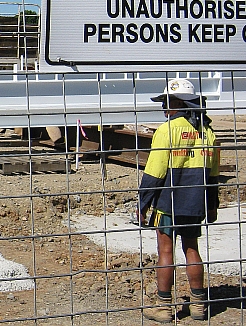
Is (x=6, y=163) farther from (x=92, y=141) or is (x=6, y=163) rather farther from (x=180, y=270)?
(x=180, y=270)

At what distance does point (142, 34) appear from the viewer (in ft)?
10.7

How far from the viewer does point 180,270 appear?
630cm

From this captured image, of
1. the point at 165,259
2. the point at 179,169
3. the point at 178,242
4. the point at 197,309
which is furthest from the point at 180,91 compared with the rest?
the point at 178,242

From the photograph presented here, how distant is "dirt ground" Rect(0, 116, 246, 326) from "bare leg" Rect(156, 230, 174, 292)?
0.74 feet

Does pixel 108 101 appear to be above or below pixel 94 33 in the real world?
below

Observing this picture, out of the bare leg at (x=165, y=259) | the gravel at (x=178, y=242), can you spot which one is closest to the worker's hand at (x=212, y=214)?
the bare leg at (x=165, y=259)

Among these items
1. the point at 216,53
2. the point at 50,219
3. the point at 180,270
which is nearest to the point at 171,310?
the point at 180,270

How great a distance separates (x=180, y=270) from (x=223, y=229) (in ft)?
→ 6.03

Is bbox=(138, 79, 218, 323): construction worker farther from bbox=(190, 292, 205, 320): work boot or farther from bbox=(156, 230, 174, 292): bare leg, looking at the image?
bbox=(190, 292, 205, 320): work boot

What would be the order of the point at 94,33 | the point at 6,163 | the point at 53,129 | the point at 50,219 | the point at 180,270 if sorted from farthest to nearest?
1. the point at 53,129
2. the point at 6,163
3. the point at 50,219
4. the point at 180,270
5. the point at 94,33

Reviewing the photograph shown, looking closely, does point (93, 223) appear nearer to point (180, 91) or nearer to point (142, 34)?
point (180, 91)

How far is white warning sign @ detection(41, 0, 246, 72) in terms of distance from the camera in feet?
10.4

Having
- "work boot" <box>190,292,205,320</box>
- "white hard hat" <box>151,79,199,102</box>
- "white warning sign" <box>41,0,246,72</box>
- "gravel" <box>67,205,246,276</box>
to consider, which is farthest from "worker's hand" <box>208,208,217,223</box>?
"white warning sign" <box>41,0,246,72</box>

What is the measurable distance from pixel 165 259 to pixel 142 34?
6.54 ft
